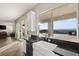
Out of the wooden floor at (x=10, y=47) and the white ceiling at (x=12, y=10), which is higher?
the white ceiling at (x=12, y=10)

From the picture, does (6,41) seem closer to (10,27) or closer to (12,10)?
(10,27)

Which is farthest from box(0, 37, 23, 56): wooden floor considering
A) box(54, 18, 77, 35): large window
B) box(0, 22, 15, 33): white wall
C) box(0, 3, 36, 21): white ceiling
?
box(54, 18, 77, 35): large window

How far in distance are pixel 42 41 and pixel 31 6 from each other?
2.46ft

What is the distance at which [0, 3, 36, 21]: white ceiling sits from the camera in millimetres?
1728

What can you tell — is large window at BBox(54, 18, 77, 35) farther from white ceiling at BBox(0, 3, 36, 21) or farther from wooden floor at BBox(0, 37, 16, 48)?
wooden floor at BBox(0, 37, 16, 48)

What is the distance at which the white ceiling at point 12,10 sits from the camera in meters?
1.73

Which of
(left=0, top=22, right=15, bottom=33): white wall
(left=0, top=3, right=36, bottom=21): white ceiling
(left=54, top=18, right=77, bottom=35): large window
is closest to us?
(left=54, top=18, right=77, bottom=35): large window

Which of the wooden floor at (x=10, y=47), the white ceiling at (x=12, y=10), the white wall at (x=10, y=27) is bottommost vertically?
the wooden floor at (x=10, y=47)

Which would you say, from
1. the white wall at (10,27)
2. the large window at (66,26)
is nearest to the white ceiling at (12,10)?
the white wall at (10,27)

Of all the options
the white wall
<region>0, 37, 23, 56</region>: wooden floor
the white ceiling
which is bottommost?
<region>0, 37, 23, 56</region>: wooden floor

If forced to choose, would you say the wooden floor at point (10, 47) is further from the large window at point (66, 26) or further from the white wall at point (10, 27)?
the large window at point (66, 26)

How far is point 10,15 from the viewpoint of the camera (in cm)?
186

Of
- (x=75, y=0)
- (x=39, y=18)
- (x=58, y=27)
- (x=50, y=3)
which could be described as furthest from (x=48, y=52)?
(x=75, y=0)

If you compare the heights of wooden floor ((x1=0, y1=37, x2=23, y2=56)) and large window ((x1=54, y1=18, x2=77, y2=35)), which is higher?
large window ((x1=54, y1=18, x2=77, y2=35))
